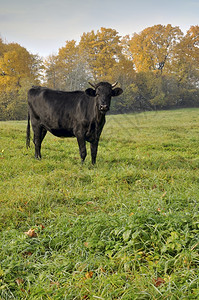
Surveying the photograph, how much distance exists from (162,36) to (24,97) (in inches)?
897

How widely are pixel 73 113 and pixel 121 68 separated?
77.3 feet

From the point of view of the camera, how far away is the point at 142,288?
219 centimetres

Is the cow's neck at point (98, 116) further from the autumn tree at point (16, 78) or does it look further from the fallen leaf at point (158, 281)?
the autumn tree at point (16, 78)

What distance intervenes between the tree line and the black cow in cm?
1637

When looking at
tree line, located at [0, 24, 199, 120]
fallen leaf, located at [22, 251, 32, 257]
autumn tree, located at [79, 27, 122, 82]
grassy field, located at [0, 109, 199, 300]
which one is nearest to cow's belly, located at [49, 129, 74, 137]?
grassy field, located at [0, 109, 199, 300]

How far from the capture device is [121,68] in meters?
28.8

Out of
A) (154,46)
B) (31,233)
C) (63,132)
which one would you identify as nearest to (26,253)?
(31,233)

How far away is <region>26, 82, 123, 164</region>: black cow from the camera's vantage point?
264 inches

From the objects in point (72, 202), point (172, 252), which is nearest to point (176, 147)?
point (72, 202)

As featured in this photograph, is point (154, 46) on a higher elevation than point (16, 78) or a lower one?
higher

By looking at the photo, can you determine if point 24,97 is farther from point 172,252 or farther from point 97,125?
point 172,252

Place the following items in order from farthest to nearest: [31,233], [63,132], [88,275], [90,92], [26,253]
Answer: [63,132] < [90,92] < [31,233] < [26,253] < [88,275]

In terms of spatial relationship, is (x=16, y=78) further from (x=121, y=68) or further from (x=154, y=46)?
(x=154, y=46)

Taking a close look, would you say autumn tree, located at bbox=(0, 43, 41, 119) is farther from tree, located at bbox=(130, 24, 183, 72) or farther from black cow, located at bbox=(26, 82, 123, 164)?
black cow, located at bbox=(26, 82, 123, 164)
